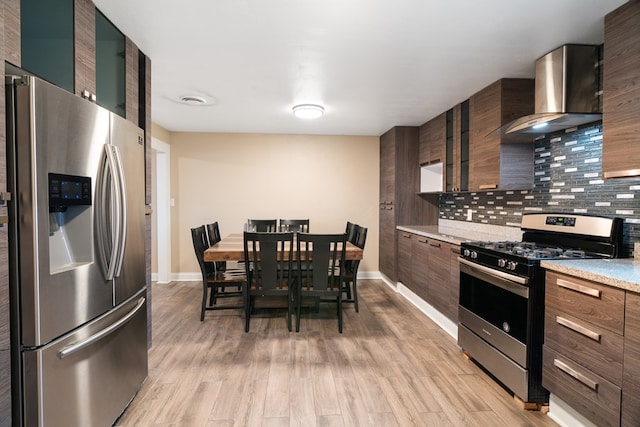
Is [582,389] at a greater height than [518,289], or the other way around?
[518,289]

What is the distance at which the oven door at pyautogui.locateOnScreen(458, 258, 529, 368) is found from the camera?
6.47 feet

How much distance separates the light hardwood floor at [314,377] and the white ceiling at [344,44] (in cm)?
228

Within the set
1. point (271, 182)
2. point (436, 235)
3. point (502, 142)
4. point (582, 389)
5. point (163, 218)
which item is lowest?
point (582, 389)

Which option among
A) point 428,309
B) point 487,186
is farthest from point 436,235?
point 428,309

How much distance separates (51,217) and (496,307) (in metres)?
2.52

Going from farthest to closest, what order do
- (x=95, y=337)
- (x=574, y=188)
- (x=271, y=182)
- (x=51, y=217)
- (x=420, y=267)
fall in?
(x=271, y=182), (x=420, y=267), (x=574, y=188), (x=95, y=337), (x=51, y=217)

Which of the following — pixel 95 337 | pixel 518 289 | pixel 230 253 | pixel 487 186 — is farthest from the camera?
pixel 230 253

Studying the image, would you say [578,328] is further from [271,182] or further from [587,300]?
[271,182]

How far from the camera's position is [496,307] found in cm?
221

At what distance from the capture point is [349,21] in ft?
6.23

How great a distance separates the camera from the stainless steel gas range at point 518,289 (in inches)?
75.7

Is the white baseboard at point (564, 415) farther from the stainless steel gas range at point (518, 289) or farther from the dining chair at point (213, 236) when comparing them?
the dining chair at point (213, 236)

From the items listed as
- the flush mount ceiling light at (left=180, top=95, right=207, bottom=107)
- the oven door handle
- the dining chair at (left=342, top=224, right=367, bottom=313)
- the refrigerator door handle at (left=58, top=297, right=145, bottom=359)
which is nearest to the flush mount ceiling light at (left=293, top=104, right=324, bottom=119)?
the flush mount ceiling light at (left=180, top=95, right=207, bottom=107)

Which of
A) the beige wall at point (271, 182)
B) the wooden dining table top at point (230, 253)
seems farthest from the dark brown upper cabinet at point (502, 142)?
the beige wall at point (271, 182)
